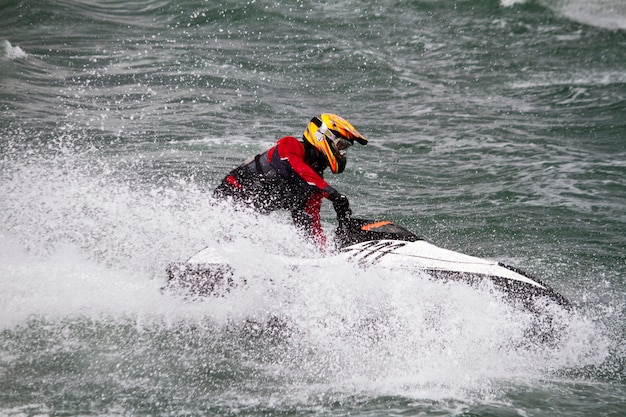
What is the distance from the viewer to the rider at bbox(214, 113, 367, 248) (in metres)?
7.62

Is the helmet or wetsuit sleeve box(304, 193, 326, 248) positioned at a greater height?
the helmet

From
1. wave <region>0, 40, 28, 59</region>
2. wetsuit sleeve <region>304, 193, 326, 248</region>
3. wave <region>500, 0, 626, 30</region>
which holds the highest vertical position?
wave <region>500, 0, 626, 30</region>

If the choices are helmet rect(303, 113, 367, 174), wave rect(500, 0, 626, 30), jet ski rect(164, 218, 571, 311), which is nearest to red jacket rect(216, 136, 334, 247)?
helmet rect(303, 113, 367, 174)

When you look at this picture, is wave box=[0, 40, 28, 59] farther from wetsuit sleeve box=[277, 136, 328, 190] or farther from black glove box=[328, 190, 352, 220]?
black glove box=[328, 190, 352, 220]

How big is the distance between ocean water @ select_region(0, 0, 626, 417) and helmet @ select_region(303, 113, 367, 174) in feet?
2.72

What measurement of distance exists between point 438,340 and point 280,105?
1053cm

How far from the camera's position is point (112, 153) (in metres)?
13.6

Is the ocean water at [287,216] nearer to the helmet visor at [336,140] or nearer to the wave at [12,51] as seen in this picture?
→ the wave at [12,51]

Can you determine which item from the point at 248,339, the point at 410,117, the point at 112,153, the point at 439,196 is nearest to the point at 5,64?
the point at 112,153

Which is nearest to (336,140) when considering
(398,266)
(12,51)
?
(398,266)

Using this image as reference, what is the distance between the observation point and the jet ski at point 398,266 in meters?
7.14

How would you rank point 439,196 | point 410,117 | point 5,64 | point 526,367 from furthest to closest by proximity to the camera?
1. point 5,64
2. point 410,117
3. point 439,196
4. point 526,367

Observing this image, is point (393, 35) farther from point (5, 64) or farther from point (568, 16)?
point (5, 64)

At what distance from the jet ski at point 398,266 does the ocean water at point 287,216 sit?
11 cm
